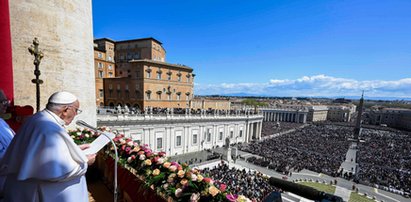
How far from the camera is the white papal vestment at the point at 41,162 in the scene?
1.78 metres

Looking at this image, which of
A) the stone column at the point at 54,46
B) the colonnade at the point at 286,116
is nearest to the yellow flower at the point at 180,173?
the stone column at the point at 54,46

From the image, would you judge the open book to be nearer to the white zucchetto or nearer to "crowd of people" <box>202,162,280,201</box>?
the white zucchetto

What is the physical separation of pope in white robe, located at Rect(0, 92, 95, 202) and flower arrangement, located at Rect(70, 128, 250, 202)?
5.43ft

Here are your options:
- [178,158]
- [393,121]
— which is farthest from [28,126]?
[393,121]

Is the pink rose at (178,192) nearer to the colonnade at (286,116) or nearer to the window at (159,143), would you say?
the window at (159,143)

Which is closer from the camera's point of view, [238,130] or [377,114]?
[238,130]

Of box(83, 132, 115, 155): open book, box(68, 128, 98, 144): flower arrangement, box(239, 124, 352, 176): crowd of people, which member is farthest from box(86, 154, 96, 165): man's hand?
box(239, 124, 352, 176): crowd of people

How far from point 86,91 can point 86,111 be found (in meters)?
1.22

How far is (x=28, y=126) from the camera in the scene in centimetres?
184

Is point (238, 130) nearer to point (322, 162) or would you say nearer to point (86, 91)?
point (322, 162)

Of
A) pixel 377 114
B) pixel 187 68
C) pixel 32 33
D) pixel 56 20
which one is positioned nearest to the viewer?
pixel 32 33

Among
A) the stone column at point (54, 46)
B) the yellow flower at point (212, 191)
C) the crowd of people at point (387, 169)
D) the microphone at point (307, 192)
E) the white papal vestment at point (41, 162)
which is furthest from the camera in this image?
the crowd of people at point (387, 169)

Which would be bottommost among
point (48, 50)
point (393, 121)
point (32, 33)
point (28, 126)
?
point (393, 121)

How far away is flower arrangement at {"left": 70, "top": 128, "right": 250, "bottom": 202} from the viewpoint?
300cm
